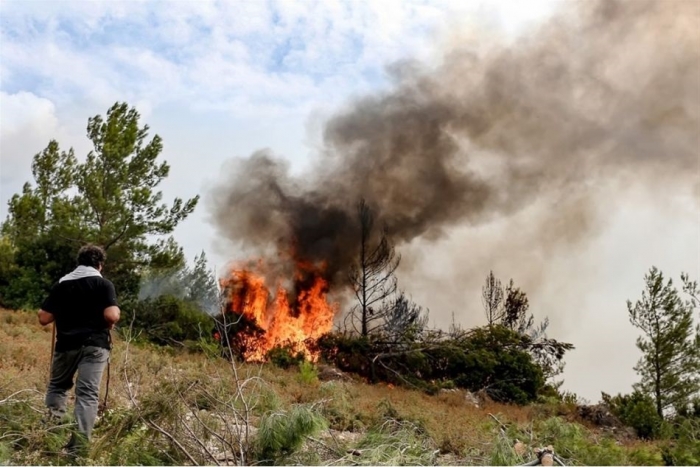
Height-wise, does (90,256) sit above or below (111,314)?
above

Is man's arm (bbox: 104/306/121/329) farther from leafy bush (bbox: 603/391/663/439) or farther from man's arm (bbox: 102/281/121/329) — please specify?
leafy bush (bbox: 603/391/663/439)

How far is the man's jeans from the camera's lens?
5910 mm

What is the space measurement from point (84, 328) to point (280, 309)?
14513 mm

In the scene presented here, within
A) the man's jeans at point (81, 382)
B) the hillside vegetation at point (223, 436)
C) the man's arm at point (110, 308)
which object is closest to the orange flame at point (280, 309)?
the hillside vegetation at point (223, 436)

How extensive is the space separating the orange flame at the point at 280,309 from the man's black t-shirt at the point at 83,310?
1242cm

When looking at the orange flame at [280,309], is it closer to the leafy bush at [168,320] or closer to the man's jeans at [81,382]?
the leafy bush at [168,320]

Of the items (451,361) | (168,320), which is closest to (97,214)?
(168,320)

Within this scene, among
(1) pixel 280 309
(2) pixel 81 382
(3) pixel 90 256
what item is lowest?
(2) pixel 81 382

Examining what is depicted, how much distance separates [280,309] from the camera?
67.2 ft

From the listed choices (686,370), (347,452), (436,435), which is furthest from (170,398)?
(686,370)

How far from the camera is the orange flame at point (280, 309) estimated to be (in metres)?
19.0

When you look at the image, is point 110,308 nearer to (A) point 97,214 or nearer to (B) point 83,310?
(B) point 83,310

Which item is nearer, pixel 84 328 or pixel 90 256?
pixel 84 328

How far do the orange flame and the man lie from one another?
486 inches
